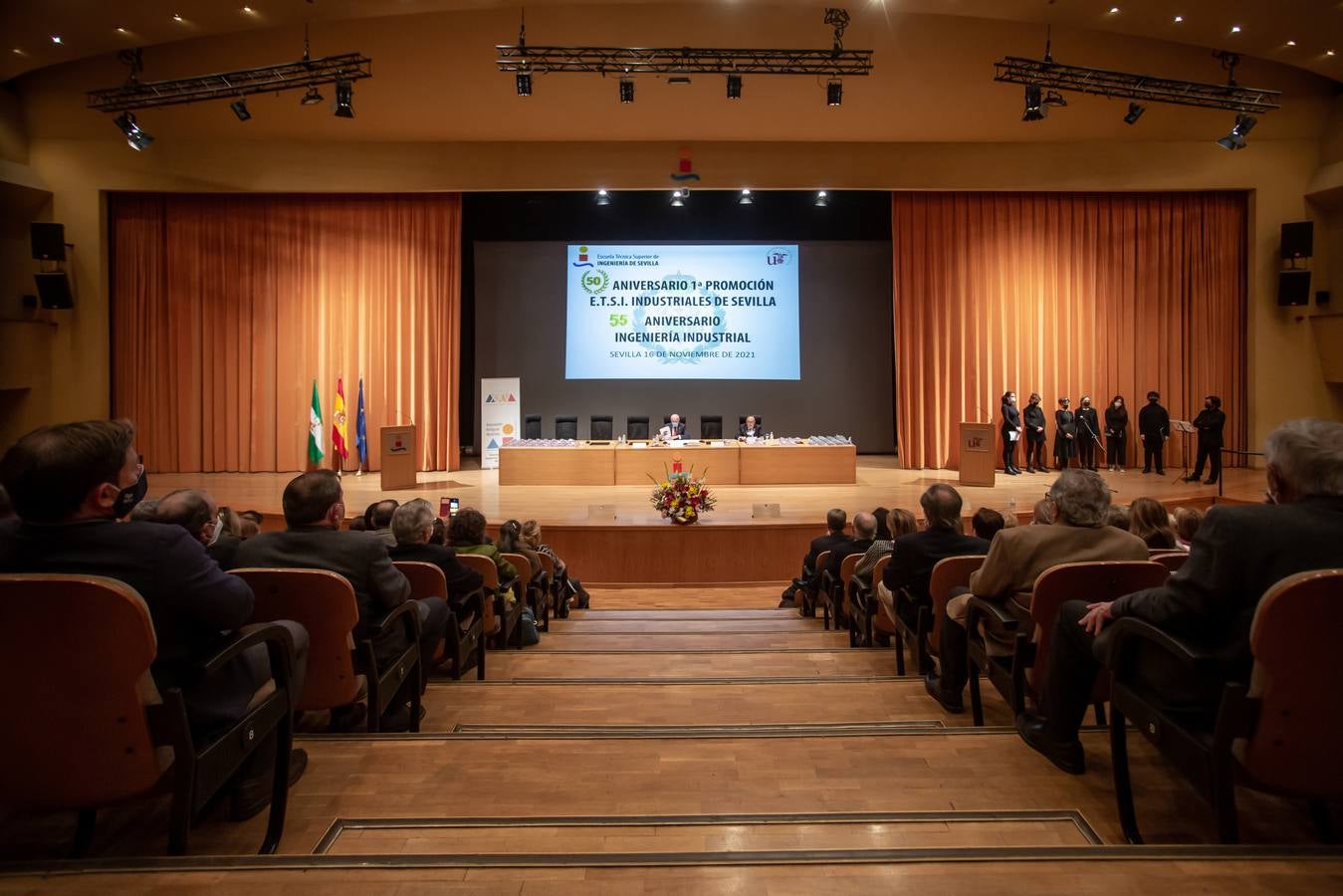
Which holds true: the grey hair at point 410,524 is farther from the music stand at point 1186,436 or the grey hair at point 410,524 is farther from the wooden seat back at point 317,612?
the music stand at point 1186,436

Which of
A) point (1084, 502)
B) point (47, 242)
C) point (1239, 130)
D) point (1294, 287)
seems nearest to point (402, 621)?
point (1084, 502)

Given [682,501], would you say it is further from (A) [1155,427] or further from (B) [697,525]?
(A) [1155,427]

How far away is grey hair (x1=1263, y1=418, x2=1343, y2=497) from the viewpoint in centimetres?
162

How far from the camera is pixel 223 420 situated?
11906 mm

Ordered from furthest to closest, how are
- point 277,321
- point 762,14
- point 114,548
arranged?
point 277,321 → point 762,14 → point 114,548

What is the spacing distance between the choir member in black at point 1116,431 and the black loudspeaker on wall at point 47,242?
13568 mm

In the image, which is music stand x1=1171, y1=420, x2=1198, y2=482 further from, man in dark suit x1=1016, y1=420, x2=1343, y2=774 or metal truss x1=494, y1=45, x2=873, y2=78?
man in dark suit x1=1016, y1=420, x2=1343, y2=774

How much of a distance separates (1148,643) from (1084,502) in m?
0.71

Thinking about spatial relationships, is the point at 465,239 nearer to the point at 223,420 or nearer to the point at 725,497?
the point at 223,420

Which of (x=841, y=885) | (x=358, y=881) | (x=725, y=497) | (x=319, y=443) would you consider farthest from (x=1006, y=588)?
(x=319, y=443)

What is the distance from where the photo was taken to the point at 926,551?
3.14m

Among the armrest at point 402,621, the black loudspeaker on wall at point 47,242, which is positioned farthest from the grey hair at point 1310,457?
the black loudspeaker on wall at point 47,242

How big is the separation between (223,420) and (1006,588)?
11.9 metres

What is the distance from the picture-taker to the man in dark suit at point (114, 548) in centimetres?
153
